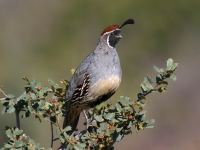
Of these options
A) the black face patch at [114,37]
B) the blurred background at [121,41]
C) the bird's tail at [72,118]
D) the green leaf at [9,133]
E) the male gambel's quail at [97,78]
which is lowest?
the green leaf at [9,133]

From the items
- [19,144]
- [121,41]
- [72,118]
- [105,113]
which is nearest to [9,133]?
[19,144]

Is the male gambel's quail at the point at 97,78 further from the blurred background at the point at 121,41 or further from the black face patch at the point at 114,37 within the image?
the blurred background at the point at 121,41

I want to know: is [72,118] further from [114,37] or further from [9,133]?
[9,133]

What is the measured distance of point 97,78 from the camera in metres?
5.31

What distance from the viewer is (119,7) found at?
15594 millimetres

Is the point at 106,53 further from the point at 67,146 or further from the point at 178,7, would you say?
the point at 178,7

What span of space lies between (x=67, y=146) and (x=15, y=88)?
611cm

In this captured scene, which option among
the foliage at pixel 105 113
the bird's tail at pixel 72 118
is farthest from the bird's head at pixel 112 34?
the foliage at pixel 105 113

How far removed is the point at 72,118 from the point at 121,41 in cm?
985

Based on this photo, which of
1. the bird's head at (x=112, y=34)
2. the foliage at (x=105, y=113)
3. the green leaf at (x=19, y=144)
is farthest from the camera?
the bird's head at (x=112, y=34)

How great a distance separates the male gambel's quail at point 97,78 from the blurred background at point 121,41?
7210 millimetres

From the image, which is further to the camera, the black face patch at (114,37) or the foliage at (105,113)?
the black face patch at (114,37)

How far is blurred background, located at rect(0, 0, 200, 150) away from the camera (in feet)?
44.6

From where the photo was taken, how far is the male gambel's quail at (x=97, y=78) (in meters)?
5.19
